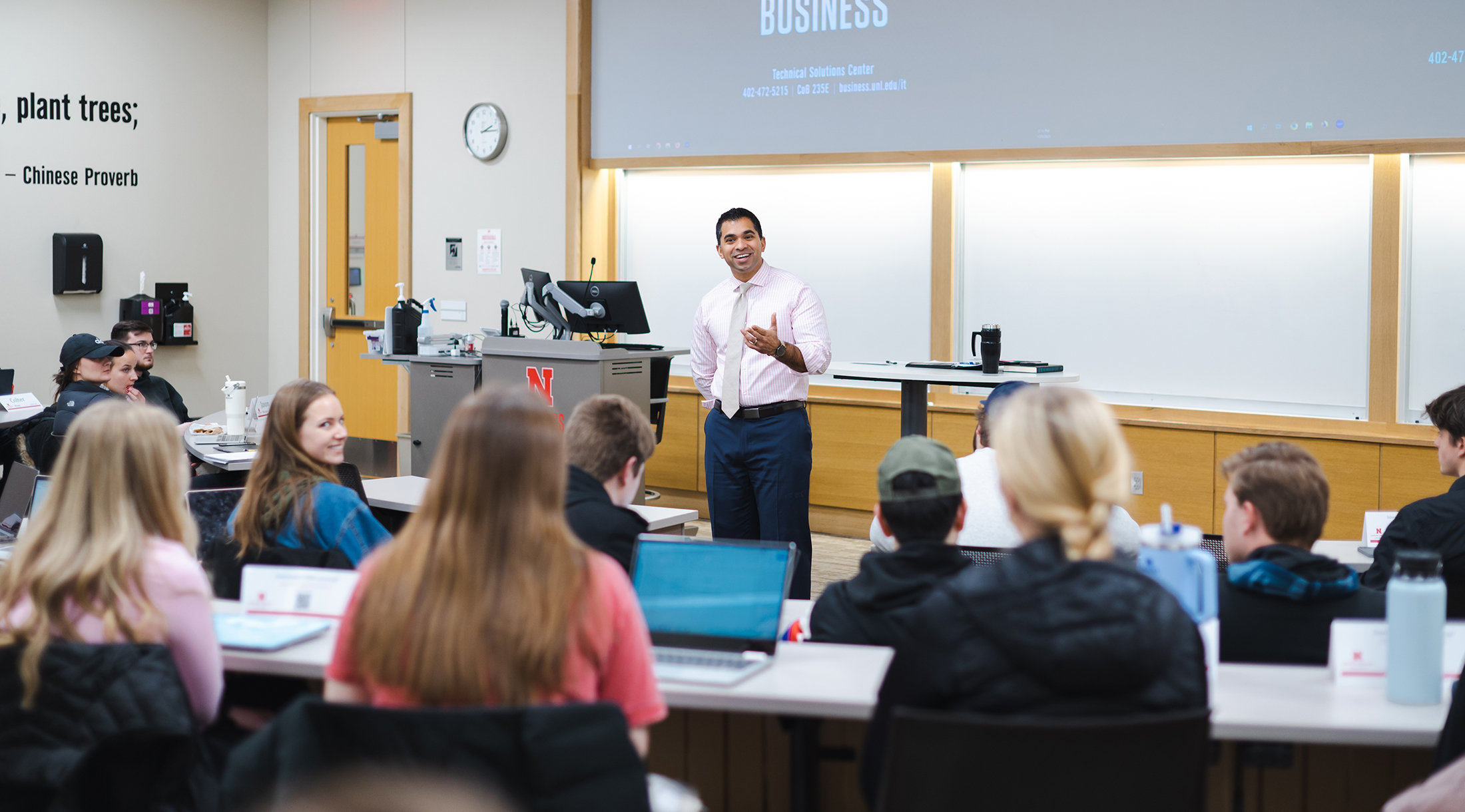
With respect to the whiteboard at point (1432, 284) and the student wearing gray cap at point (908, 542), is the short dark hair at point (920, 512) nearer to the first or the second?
the student wearing gray cap at point (908, 542)

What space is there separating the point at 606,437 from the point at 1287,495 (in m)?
1.35

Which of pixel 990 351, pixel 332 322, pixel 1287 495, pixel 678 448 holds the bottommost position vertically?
pixel 678 448

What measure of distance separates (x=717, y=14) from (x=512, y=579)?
5606 millimetres

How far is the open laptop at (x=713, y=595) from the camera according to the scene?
226 centimetres

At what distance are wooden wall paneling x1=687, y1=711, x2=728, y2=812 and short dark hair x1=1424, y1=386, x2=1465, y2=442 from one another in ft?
6.97

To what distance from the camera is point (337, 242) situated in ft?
27.7

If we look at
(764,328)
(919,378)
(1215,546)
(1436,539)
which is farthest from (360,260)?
(1436,539)

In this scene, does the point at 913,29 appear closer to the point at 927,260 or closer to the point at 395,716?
the point at 927,260

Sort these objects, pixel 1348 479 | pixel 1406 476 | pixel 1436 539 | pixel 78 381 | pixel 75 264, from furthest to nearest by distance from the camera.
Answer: pixel 75 264, pixel 1348 479, pixel 1406 476, pixel 78 381, pixel 1436 539

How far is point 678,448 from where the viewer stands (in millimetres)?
7180

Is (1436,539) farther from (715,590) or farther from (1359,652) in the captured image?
(715,590)

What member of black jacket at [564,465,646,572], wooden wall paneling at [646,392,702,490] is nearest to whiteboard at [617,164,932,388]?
wooden wall paneling at [646,392,702,490]

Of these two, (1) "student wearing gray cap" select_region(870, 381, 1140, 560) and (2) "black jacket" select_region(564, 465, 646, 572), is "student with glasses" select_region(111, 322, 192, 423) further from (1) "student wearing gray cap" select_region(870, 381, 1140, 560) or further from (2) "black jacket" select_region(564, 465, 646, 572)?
(1) "student wearing gray cap" select_region(870, 381, 1140, 560)

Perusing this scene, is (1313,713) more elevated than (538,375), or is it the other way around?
(538,375)
